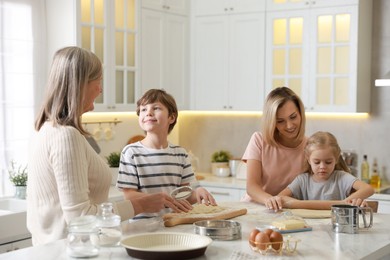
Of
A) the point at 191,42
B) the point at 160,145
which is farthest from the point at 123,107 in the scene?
the point at 160,145

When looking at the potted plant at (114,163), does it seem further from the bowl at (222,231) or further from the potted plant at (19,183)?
the bowl at (222,231)

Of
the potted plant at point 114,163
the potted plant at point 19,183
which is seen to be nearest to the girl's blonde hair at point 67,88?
the potted plant at point 19,183

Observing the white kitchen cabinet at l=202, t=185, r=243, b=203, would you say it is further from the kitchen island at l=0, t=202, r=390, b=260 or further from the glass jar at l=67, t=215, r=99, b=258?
the glass jar at l=67, t=215, r=99, b=258

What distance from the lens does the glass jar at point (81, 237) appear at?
2.19 m

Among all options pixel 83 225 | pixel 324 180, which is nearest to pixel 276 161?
pixel 324 180

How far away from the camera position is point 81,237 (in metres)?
2.21

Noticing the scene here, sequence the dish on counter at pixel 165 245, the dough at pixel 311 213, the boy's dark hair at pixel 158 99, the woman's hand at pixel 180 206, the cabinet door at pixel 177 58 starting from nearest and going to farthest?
the dish on counter at pixel 165 245 < the woman's hand at pixel 180 206 < the dough at pixel 311 213 < the boy's dark hair at pixel 158 99 < the cabinet door at pixel 177 58

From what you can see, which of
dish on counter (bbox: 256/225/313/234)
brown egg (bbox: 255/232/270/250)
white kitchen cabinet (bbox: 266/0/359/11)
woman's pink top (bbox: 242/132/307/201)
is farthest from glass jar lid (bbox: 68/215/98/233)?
white kitchen cabinet (bbox: 266/0/359/11)

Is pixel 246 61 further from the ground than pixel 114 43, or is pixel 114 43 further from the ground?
pixel 114 43

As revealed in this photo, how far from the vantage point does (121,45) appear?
17.2 feet

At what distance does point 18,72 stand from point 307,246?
2.97 meters

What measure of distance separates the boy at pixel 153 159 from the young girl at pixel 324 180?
0.53 meters

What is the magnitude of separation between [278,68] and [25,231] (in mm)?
2512

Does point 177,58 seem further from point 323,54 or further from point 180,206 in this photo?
point 180,206
